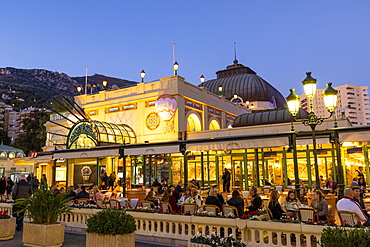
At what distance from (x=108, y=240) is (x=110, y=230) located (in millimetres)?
198

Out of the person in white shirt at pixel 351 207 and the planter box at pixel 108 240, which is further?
the person in white shirt at pixel 351 207

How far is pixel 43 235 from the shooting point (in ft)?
25.1

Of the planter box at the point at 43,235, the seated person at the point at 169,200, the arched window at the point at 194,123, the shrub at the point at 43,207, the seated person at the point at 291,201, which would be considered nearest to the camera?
the planter box at the point at 43,235

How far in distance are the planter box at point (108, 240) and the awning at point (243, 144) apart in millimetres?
6785

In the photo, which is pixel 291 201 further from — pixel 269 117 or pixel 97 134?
pixel 97 134

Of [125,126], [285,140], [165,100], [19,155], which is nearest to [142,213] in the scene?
[285,140]

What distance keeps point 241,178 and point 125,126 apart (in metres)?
12.1

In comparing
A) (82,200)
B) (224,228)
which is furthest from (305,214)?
(82,200)

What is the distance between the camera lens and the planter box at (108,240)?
21.7 ft

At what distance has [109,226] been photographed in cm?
668

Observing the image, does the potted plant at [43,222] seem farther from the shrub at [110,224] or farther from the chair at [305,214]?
the chair at [305,214]

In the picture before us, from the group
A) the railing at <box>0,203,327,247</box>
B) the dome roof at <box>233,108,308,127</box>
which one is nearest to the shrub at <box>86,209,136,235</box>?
the railing at <box>0,203,327,247</box>

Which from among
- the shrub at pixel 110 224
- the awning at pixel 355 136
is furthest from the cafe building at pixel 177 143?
the shrub at pixel 110 224

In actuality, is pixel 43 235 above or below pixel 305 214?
below
